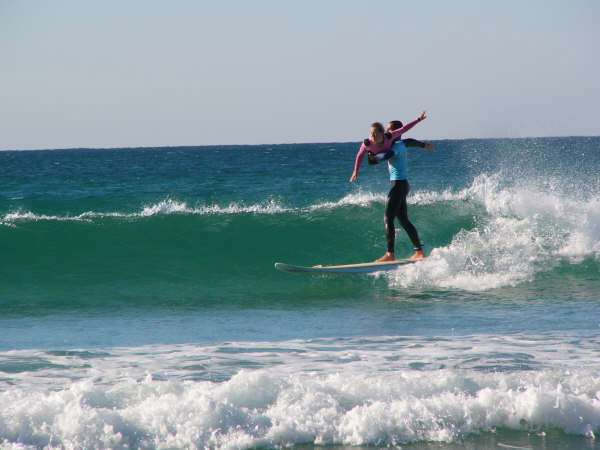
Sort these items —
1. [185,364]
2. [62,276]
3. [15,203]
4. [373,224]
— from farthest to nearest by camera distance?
1. [15,203]
2. [373,224]
3. [62,276]
4. [185,364]

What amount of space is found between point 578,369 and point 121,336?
4.44 m

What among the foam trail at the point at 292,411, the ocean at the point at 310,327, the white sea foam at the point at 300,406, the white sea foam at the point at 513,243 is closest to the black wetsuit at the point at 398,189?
the ocean at the point at 310,327

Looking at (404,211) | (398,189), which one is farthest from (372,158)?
(404,211)

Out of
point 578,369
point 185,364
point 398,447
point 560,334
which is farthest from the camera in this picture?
point 560,334

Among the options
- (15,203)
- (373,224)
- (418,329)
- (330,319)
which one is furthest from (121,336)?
(15,203)

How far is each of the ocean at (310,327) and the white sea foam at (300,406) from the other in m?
0.01

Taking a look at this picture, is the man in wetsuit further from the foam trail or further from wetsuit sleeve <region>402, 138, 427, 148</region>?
the foam trail

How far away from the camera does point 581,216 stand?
11664 mm

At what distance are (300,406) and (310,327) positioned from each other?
2829 mm

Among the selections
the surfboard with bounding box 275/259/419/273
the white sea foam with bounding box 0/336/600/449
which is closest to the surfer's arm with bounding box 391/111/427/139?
the surfboard with bounding box 275/259/419/273

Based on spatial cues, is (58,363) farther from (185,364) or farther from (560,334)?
(560,334)

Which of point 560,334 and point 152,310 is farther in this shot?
point 152,310

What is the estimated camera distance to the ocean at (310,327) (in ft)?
14.7

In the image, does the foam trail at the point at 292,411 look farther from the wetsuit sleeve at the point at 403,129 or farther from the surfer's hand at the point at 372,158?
the wetsuit sleeve at the point at 403,129
